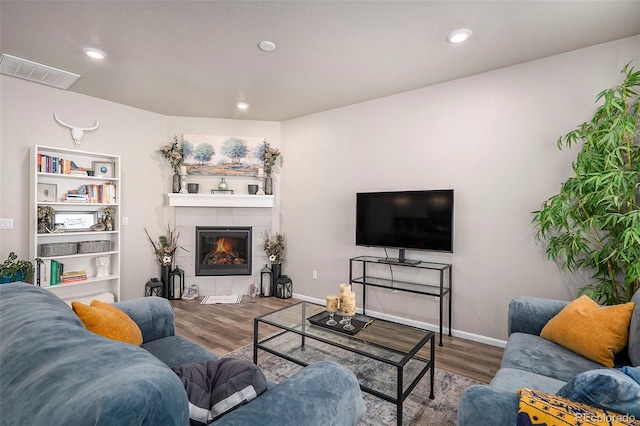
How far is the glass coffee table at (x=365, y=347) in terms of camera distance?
204 cm

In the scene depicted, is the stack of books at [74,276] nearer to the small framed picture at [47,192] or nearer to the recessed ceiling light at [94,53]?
the small framed picture at [47,192]

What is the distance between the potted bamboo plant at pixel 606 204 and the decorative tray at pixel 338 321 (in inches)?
66.1

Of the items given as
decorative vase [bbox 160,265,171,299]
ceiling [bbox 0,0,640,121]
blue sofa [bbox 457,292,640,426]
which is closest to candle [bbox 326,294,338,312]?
blue sofa [bbox 457,292,640,426]

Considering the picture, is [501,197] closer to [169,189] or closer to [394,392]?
[394,392]

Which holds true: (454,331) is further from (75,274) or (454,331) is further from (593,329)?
(75,274)

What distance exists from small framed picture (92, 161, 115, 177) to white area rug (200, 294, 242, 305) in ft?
6.99

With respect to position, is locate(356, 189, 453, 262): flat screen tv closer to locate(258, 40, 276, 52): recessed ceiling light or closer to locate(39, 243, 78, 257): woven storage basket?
locate(258, 40, 276, 52): recessed ceiling light

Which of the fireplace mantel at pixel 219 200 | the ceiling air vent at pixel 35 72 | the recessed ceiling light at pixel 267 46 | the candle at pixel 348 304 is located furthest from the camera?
the fireplace mantel at pixel 219 200

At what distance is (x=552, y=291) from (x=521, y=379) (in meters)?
1.62

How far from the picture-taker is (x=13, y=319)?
1064 mm

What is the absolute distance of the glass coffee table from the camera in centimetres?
204

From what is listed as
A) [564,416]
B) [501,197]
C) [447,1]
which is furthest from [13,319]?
[501,197]

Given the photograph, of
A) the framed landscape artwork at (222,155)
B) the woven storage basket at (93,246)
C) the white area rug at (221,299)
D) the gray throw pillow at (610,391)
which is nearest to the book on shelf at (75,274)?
the woven storage basket at (93,246)

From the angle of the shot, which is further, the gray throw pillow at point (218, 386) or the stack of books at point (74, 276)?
the stack of books at point (74, 276)
